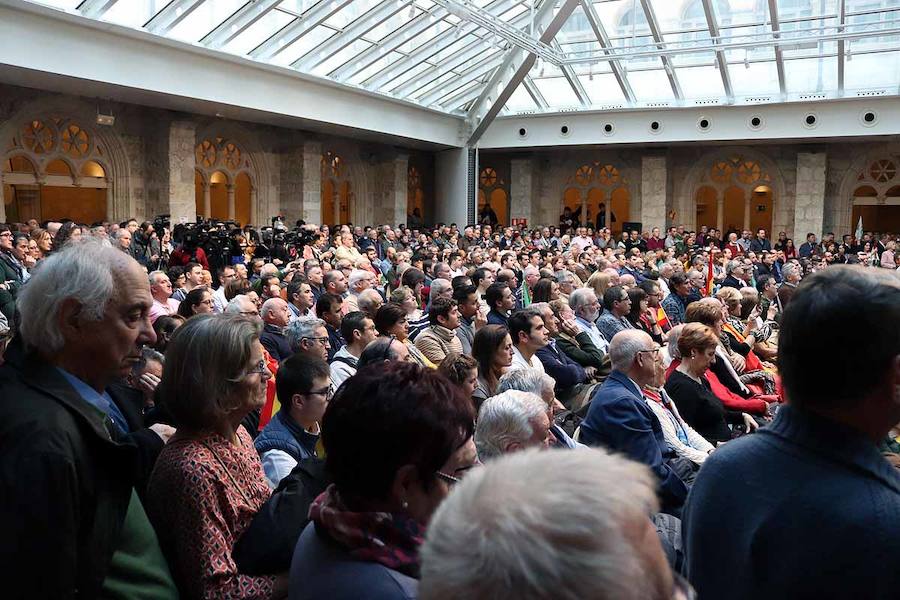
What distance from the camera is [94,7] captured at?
9.94 metres

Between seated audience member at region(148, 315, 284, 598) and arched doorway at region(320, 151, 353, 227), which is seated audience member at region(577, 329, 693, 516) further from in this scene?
arched doorway at region(320, 151, 353, 227)

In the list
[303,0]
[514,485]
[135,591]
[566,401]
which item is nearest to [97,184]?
[303,0]

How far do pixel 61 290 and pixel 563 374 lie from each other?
154 inches

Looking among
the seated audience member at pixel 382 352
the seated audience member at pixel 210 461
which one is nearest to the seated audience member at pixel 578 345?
the seated audience member at pixel 382 352

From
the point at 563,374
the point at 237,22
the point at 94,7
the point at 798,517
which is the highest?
the point at 237,22

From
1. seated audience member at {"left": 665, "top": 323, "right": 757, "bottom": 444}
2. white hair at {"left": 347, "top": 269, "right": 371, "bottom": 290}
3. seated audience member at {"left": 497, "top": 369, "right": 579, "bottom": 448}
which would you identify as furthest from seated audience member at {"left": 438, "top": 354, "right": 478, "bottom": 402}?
white hair at {"left": 347, "top": 269, "right": 371, "bottom": 290}

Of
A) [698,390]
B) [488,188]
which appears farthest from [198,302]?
[488,188]

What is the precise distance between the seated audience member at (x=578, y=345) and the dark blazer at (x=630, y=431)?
2259mm

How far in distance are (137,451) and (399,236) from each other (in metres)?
14.4

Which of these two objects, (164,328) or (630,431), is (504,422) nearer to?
(630,431)

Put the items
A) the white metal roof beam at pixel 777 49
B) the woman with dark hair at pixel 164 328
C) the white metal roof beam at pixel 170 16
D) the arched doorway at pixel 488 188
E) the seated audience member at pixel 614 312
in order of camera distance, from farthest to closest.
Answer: the arched doorway at pixel 488 188 < the white metal roof beam at pixel 777 49 < the white metal roof beam at pixel 170 16 < the seated audience member at pixel 614 312 < the woman with dark hair at pixel 164 328

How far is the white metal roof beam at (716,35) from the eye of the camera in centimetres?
1457

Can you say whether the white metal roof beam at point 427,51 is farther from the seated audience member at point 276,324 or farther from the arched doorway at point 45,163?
the seated audience member at point 276,324

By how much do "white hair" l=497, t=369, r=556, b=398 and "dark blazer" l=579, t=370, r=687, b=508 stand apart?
234mm
